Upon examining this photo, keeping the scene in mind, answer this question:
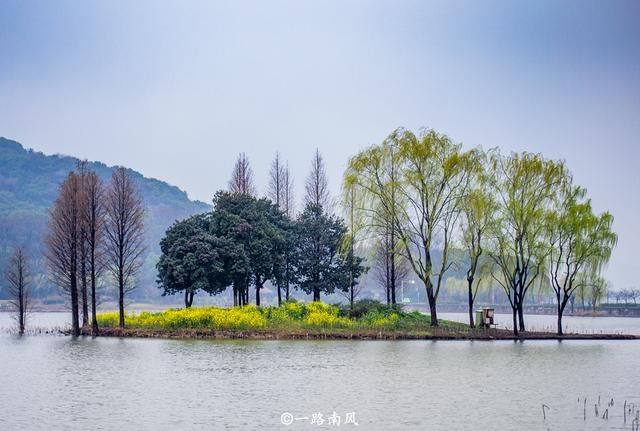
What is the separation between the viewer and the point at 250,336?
161 feet

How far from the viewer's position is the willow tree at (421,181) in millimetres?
54375

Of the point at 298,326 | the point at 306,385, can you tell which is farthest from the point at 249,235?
the point at 306,385

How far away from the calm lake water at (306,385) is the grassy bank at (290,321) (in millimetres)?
4923

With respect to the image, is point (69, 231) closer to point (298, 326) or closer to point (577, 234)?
point (298, 326)

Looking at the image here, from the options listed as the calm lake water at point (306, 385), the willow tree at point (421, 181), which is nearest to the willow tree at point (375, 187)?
the willow tree at point (421, 181)

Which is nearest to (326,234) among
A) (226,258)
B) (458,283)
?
(226,258)

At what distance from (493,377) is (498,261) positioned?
2665 cm

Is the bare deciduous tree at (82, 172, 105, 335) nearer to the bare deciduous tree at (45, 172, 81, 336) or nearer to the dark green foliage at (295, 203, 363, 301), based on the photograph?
the bare deciduous tree at (45, 172, 81, 336)

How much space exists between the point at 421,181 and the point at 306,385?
92.8 ft

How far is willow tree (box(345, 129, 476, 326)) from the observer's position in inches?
2141

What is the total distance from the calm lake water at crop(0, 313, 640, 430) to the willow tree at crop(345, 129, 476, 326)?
1158 centimetres

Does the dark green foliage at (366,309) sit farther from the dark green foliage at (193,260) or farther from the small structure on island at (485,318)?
the dark green foliage at (193,260)

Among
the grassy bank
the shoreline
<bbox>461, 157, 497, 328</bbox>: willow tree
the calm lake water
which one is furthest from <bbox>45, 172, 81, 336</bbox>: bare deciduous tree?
<bbox>461, 157, 497, 328</bbox>: willow tree

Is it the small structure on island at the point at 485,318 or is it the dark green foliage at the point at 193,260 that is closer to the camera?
the dark green foliage at the point at 193,260
